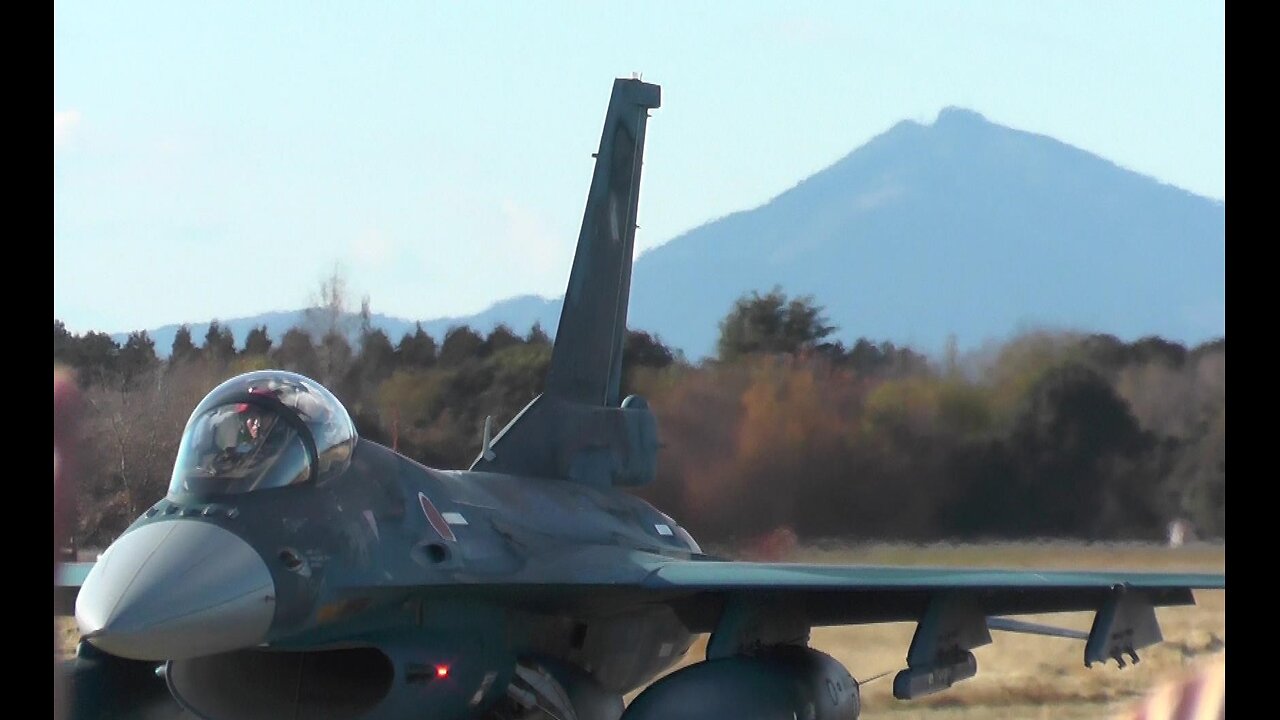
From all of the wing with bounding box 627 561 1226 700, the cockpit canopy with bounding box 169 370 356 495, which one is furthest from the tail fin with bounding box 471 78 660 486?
the cockpit canopy with bounding box 169 370 356 495

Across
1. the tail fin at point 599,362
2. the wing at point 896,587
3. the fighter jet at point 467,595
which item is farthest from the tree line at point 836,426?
the wing at point 896,587

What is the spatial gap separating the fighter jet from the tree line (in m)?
2.39

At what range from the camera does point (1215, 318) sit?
57.2 ft

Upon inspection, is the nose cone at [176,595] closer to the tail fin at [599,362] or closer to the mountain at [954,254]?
the tail fin at [599,362]

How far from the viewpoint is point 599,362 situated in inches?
432

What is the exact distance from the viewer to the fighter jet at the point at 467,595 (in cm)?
751

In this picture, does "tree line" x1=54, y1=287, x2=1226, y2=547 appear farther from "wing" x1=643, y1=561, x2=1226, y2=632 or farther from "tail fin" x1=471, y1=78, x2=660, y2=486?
"wing" x1=643, y1=561, x2=1226, y2=632

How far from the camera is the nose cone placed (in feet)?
23.4

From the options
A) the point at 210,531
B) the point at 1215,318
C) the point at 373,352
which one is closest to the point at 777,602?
the point at 210,531

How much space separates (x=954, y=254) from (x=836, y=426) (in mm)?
9838

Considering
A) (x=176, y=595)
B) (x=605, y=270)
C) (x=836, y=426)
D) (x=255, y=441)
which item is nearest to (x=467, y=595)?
(x=255, y=441)

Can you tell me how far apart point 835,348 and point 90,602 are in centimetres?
810
